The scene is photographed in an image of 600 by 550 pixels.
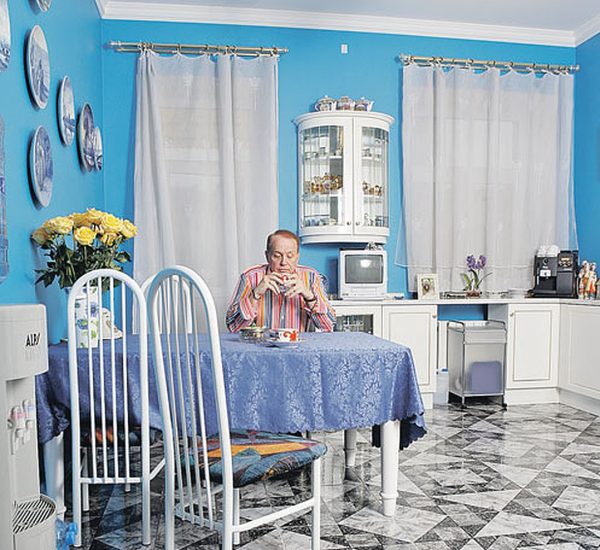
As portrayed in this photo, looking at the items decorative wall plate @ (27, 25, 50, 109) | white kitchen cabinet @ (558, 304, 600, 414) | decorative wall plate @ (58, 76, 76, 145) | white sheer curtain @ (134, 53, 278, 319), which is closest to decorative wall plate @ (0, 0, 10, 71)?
decorative wall plate @ (27, 25, 50, 109)

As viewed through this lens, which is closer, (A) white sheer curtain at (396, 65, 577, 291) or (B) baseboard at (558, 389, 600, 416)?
(B) baseboard at (558, 389, 600, 416)

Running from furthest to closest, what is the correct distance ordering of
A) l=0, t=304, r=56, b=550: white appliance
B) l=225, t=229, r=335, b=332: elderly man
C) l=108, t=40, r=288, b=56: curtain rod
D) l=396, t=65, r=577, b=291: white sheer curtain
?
l=396, t=65, r=577, b=291: white sheer curtain, l=108, t=40, r=288, b=56: curtain rod, l=225, t=229, r=335, b=332: elderly man, l=0, t=304, r=56, b=550: white appliance

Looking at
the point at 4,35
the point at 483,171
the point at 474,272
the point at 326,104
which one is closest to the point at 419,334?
the point at 474,272

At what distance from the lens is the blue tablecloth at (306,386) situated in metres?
2.19

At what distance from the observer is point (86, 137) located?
11.5 feet

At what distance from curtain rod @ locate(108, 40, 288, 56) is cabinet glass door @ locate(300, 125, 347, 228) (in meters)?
0.66

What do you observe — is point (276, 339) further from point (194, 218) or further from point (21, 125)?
point (194, 218)

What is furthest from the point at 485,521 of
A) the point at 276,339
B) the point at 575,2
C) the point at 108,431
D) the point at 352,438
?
the point at 575,2

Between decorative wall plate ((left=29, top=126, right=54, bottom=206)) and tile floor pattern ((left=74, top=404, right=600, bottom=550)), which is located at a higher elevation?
decorative wall plate ((left=29, top=126, right=54, bottom=206))

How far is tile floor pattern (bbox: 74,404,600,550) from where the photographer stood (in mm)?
2213

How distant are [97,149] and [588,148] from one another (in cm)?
368

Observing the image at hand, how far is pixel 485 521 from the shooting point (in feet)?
7.77

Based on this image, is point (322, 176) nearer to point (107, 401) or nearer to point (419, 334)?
point (419, 334)

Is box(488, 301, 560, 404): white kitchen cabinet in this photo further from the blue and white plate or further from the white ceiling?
the blue and white plate
